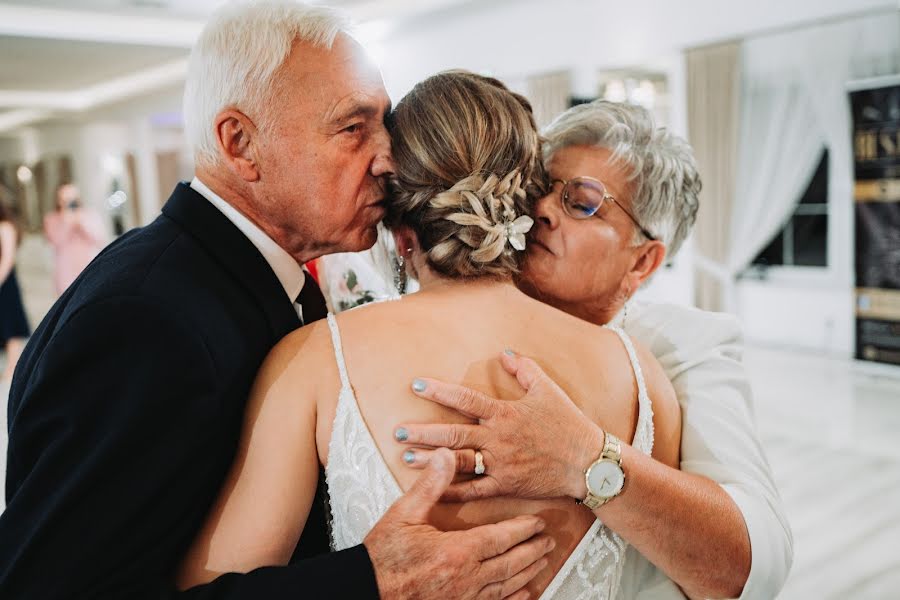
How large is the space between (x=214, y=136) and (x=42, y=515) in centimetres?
70

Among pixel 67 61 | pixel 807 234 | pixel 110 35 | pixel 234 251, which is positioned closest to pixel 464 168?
pixel 234 251

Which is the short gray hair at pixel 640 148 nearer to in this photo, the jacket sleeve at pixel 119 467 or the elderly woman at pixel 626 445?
the elderly woman at pixel 626 445

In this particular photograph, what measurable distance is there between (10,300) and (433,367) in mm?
7905

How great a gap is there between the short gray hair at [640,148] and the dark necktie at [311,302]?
584 mm

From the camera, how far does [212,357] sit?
3.59 ft

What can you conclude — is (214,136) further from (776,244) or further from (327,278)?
(776,244)

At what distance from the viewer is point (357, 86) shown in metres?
1.36

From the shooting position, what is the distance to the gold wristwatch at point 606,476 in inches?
46.8

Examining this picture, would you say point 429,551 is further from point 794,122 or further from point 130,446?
point 794,122

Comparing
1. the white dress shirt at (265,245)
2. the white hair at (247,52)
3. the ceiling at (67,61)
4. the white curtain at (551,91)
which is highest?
the ceiling at (67,61)

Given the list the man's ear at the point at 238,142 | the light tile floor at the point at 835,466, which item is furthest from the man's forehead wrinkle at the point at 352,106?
the light tile floor at the point at 835,466

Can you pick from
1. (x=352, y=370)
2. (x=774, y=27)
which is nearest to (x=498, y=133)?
(x=352, y=370)

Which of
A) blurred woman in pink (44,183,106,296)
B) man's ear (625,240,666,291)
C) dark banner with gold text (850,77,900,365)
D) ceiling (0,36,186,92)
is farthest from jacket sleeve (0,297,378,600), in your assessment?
ceiling (0,36,186,92)

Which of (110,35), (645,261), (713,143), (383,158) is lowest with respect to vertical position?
(645,261)
